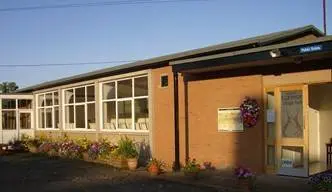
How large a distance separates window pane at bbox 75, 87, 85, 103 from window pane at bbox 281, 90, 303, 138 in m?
11.6

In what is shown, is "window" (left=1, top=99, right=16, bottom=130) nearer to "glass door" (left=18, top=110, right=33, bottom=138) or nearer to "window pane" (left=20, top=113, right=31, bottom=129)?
"glass door" (left=18, top=110, right=33, bottom=138)

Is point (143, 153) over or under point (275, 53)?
under

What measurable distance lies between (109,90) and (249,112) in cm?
834

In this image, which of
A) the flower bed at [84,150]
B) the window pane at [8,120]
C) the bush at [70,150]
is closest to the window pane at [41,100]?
the window pane at [8,120]

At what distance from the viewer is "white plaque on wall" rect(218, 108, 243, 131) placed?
13.7m

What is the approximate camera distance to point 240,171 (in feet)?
36.7

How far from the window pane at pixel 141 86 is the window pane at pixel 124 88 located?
42cm

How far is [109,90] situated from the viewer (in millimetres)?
20156

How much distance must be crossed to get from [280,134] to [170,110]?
4229mm

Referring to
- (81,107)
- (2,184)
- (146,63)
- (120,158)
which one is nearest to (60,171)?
(120,158)

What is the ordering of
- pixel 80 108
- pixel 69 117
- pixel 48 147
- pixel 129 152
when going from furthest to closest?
1. pixel 69 117
2. pixel 48 147
3. pixel 80 108
4. pixel 129 152

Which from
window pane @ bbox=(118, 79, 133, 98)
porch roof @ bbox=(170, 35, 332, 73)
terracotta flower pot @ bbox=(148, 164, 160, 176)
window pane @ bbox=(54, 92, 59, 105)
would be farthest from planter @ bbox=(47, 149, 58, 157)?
porch roof @ bbox=(170, 35, 332, 73)

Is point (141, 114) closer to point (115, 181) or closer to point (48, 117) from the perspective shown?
point (115, 181)

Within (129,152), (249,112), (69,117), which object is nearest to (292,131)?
(249,112)
